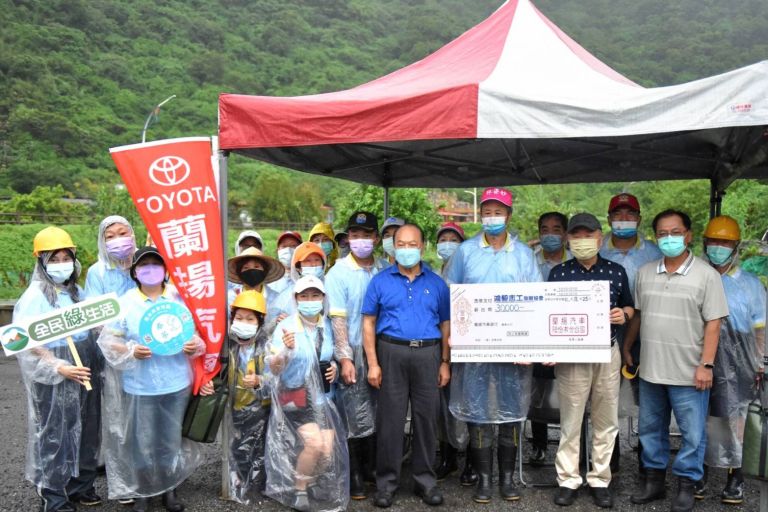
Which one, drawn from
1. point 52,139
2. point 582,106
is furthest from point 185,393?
point 52,139

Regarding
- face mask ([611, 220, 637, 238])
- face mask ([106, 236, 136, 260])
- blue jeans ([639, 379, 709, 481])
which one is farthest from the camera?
face mask ([611, 220, 637, 238])

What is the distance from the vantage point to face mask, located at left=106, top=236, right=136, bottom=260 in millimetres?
4223

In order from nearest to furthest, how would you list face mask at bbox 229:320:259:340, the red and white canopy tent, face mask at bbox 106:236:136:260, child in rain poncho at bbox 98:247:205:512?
1. the red and white canopy tent
2. child in rain poncho at bbox 98:247:205:512
3. face mask at bbox 229:320:259:340
4. face mask at bbox 106:236:136:260

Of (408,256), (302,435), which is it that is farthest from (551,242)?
(302,435)

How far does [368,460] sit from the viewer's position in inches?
178

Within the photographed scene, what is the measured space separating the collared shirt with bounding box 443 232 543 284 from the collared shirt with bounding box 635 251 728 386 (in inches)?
29.4

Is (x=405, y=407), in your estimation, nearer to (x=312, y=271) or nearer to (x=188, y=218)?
(x=312, y=271)

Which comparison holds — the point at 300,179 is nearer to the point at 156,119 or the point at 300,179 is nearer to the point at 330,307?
the point at 156,119

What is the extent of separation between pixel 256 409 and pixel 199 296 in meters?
0.85

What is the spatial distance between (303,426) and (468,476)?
134cm

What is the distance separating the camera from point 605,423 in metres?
4.11

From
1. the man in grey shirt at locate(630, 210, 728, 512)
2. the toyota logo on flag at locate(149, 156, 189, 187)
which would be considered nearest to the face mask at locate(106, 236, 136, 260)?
the toyota logo on flag at locate(149, 156, 189, 187)

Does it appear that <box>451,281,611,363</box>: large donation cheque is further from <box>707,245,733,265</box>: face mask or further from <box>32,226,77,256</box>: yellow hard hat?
<box>32,226,77,256</box>: yellow hard hat

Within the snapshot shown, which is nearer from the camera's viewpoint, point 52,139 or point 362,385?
point 362,385
